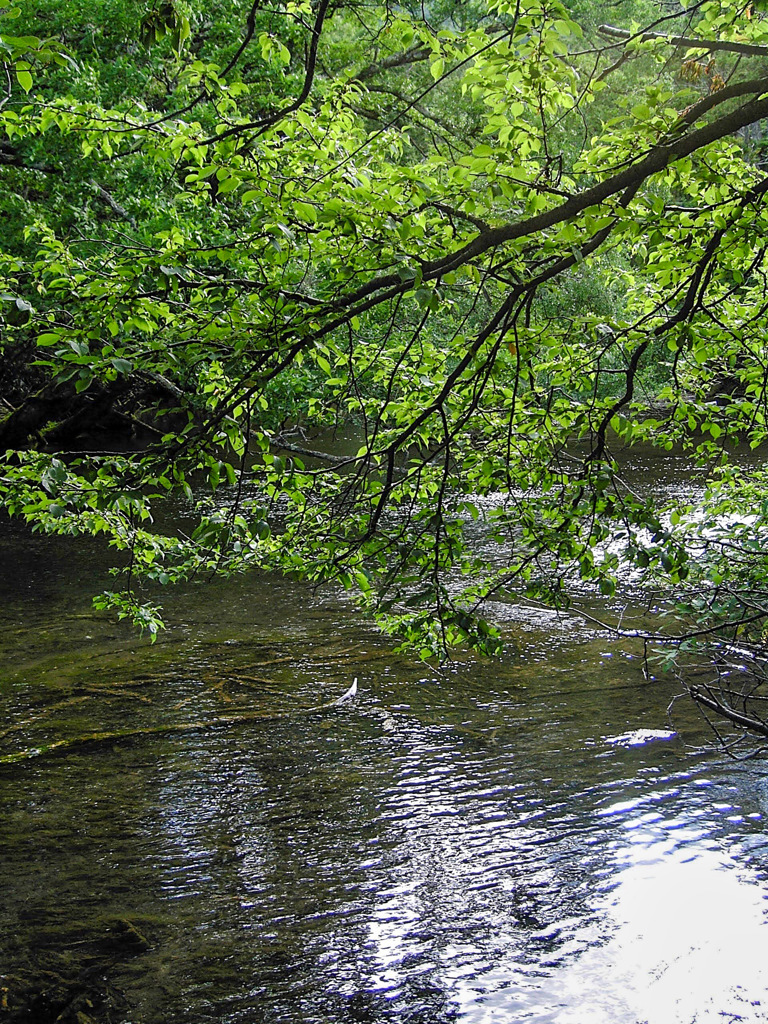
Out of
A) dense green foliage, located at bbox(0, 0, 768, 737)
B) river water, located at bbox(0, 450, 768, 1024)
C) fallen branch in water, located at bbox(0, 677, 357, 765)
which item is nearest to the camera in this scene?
dense green foliage, located at bbox(0, 0, 768, 737)

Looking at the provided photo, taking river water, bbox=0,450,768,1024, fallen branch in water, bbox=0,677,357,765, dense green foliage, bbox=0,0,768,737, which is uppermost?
dense green foliage, bbox=0,0,768,737

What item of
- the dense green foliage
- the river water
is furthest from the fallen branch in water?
the dense green foliage

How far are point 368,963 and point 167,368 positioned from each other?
330cm

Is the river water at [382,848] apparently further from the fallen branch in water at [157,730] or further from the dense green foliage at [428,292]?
the dense green foliage at [428,292]

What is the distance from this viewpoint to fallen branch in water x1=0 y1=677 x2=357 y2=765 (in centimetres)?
784

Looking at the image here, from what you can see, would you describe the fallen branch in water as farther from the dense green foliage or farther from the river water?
the dense green foliage

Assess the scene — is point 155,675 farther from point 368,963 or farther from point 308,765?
point 368,963

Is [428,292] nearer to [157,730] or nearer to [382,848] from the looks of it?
[382,848]

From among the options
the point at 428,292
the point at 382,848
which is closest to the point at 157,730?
the point at 382,848

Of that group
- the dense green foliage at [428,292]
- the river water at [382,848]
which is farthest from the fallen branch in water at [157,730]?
the dense green foliage at [428,292]

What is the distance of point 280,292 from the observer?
3945mm

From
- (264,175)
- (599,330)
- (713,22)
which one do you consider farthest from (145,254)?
(713,22)

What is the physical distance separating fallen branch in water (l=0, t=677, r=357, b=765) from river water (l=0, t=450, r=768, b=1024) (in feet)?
0.22

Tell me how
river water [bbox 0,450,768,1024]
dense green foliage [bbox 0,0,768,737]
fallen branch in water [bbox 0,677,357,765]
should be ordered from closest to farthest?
dense green foliage [bbox 0,0,768,737]
river water [bbox 0,450,768,1024]
fallen branch in water [bbox 0,677,357,765]
